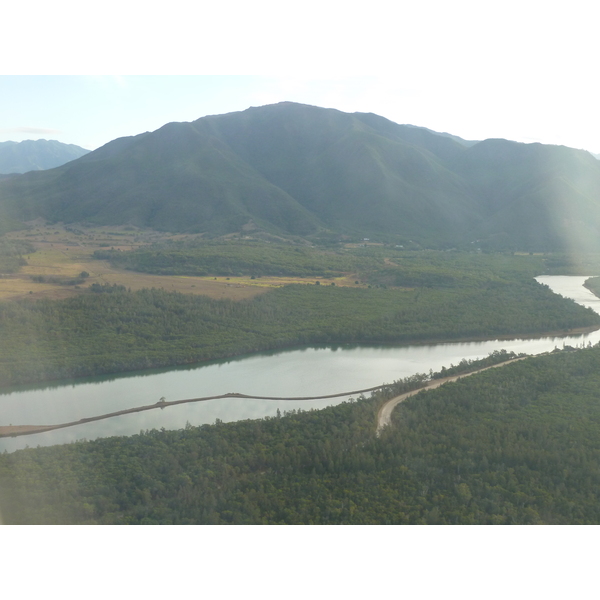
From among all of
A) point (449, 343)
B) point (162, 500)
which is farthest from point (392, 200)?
point (162, 500)

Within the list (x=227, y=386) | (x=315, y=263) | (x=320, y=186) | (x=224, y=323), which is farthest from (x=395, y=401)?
(x=320, y=186)

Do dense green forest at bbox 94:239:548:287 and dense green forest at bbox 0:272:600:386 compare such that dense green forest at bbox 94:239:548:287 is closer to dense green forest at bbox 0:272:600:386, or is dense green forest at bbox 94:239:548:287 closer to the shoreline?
dense green forest at bbox 0:272:600:386

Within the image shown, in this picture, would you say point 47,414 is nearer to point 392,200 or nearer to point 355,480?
point 355,480

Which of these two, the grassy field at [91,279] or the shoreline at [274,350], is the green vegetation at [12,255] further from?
the shoreline at [274,350]

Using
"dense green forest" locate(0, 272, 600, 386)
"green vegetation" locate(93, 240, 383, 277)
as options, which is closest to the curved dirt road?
"dense green forest" locate(0, 272, 600, 386)

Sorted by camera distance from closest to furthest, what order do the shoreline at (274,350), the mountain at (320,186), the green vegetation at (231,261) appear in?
the shoreline at (274,350) < the green vegetation at (231,261) < the mountain at (320,186)

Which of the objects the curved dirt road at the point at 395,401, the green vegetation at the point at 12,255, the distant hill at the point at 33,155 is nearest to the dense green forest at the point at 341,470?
the curved dirt road at the point at 395,401
